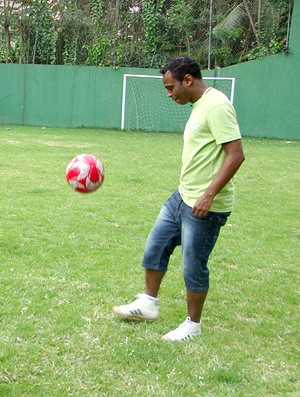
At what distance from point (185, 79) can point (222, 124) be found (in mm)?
428

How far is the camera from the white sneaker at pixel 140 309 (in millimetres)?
3938

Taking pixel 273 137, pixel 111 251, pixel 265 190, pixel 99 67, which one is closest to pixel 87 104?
pixel 99 67

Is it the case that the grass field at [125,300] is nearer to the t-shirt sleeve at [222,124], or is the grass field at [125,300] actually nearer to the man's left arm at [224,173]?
the man's left arm at [224,173]

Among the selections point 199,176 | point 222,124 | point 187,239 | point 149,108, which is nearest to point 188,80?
point 222,124

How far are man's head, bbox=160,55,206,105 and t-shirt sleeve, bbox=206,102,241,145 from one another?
0.80ft

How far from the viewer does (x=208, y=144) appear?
11.6 ft

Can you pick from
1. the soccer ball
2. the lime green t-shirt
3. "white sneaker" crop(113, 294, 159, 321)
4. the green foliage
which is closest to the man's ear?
the lime green t-shirt

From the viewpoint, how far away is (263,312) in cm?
432

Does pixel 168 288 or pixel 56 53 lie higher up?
pixel 56 53

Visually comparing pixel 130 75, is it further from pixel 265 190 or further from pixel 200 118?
pixel 200 118

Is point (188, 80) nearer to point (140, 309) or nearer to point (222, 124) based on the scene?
point (222, 124)

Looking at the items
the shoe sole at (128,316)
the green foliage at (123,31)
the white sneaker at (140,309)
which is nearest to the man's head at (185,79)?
the white sneaker at (140,309)

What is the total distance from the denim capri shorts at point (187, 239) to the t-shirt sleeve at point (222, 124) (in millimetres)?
517

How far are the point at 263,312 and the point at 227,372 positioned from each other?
1108mm
